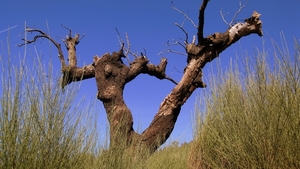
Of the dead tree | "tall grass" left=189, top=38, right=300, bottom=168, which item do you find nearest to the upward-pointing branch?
the dead tree

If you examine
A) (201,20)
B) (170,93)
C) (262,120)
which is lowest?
(262,120)

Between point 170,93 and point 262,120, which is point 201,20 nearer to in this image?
point 170,93

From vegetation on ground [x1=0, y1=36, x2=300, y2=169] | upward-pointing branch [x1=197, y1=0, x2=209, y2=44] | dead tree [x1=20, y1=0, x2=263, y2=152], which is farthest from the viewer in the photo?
dead tree [x1=20, y1=0, x2=263, y2=152]

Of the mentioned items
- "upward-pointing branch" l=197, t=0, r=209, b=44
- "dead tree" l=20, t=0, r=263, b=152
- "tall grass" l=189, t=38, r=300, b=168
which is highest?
"upward-pointing branch" l=197, t=0, r=209, b=44

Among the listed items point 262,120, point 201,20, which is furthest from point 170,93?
point 262,120

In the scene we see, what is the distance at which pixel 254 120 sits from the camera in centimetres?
382

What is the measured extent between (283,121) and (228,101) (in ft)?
3.95

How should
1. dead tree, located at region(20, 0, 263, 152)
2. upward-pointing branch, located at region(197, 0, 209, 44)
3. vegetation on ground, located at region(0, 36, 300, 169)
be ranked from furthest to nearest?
dead tree, located at region(20, 0, 263, 152)
upward-pointing branch, located at region(197, 0, 209, 44)
vegetation on ground, located at region(0, 36, 300, 169)

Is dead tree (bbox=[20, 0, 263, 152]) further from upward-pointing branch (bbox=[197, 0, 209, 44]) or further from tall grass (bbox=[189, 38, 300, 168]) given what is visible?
tall grass (bbox=[189, 38, 300, 168])

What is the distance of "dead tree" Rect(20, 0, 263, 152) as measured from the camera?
5.77m

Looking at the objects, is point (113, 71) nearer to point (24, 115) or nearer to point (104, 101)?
point (104, 101)

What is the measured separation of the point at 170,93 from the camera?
5.98 meters

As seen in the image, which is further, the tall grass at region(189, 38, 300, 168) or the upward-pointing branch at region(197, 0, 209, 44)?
the upward-pointing branch at region(197, 0, 209, 44)

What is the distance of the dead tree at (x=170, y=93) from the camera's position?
5.77 metres
